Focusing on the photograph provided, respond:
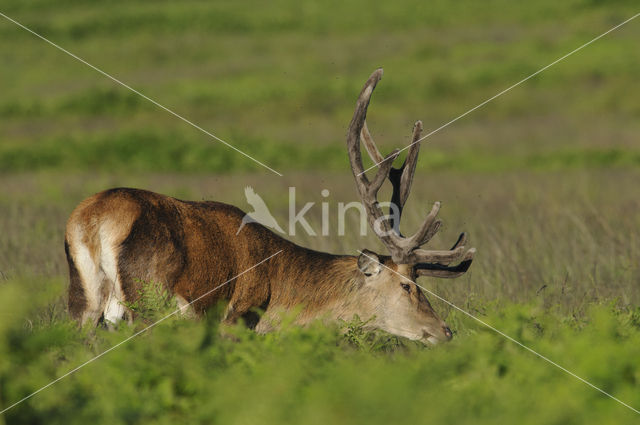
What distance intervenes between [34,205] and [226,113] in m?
13.7

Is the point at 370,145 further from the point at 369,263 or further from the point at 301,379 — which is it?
the point at 301,379

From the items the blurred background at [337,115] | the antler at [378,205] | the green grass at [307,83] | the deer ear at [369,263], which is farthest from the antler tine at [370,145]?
the green grass at [307,83]

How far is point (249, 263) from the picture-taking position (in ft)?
20.7

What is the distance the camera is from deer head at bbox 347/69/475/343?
242 inches

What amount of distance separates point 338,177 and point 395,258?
39.3 ft

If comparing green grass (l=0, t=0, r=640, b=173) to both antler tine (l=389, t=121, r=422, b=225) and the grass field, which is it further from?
antler tine (l=389, t=121, r=422, b=225)

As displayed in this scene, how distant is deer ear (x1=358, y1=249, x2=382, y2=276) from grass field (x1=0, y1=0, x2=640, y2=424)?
449mm

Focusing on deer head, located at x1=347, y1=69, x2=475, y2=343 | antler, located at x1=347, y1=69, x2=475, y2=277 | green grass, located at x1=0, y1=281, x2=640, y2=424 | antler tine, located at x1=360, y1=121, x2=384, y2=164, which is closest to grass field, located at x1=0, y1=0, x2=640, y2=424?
green grass, located at x1=0, y1=281, x2=640, y2=424

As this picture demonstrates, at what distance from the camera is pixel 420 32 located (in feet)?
118

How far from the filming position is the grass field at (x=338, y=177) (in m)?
3.52

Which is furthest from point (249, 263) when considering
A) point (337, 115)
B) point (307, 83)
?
point (307, 83)

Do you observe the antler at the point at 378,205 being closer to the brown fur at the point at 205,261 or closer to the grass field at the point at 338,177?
the brown fur at the point at 205,261

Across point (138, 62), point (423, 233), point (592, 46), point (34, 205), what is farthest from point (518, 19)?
point (423, 233)

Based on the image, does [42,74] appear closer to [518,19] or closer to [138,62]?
[138,62]
